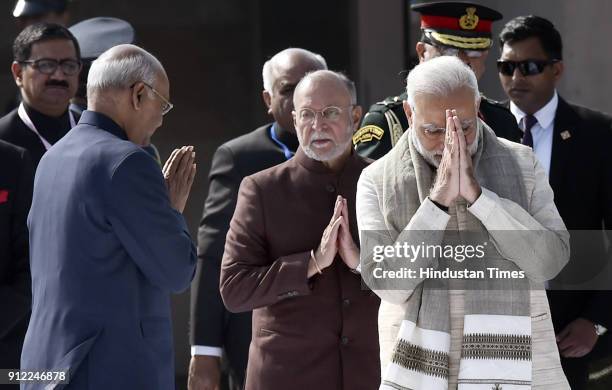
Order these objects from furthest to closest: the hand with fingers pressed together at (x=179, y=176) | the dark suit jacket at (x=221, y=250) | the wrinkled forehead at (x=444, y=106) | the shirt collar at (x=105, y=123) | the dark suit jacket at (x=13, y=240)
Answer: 1. the dark suit jacket at (x=221, y=250)
2. the dark suit jacket at (x=13, y=240)
3. the hand with fingers pressed together at (x=179, y=176)
4. the shirt collar at (x=105, y=123)
5. the wrinkled forehead at (x=444, y=106)

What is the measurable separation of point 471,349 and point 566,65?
3.93 metres

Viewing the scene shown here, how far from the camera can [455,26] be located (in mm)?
5141

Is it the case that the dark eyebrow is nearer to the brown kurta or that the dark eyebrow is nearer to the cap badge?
the brown kurta

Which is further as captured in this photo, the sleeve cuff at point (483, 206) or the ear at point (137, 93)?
the ear at point (137, 93)

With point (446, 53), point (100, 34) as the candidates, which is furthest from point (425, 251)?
point (100, 34)

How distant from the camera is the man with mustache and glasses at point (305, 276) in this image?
4320 millimetres

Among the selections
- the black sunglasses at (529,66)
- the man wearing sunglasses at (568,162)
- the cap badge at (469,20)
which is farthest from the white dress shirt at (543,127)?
the cap badge at (469,20)

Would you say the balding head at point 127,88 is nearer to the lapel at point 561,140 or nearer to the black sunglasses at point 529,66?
the lapel at point 561,140

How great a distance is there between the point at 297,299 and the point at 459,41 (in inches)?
54.2

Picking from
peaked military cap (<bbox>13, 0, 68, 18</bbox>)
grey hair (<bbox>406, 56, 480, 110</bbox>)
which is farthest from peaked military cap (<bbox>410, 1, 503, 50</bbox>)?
peaked military cap (<bbox>13, 0, 68, 18</bbox>)

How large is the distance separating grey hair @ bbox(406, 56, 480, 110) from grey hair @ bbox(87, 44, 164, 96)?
0.86m

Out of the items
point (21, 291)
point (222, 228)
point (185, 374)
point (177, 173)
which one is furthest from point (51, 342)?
point (185, 374)

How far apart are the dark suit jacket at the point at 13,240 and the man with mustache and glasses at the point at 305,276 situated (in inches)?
40.8

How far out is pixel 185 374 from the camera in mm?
7117
